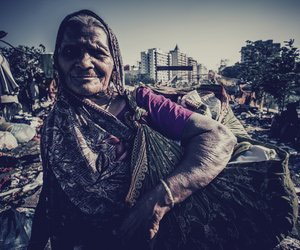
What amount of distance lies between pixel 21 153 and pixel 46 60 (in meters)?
7.24

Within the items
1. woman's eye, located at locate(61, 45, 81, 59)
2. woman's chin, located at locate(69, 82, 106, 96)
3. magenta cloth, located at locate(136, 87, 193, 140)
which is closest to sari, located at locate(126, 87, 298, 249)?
magenta cloth, located at locate(136, 87, 193, 140)

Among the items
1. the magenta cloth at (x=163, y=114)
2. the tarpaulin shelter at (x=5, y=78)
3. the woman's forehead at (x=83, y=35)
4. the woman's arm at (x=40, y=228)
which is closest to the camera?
the magenta cloth at (x=163, y=114)

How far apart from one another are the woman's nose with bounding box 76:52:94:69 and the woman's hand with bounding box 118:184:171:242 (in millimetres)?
842

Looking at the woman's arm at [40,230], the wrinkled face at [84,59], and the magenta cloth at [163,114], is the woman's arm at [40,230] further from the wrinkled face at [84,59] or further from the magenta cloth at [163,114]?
the magenta cloth at [163,114]

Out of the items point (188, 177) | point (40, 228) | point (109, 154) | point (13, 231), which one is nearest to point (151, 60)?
point (13, 231)

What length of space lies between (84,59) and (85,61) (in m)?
0.02

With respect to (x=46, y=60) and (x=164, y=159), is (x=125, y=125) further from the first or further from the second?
(x=46, y=60)

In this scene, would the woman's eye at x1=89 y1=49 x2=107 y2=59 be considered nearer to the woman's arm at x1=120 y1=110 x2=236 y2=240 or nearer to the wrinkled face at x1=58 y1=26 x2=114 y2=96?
the wrinkled face at x1=58 y1=26 x2=114 y2=96

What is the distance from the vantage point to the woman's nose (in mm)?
1330

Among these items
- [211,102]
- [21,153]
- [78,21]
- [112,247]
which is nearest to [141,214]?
[112,247]

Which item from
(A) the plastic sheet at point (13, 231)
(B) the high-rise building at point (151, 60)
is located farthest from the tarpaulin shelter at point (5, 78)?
(B) the high-rise building at point (151, 60)

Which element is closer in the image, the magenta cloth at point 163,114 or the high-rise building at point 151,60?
the magenta cloth at point 163,114

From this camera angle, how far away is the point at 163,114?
127 centimetres

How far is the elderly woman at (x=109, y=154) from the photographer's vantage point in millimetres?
1081
